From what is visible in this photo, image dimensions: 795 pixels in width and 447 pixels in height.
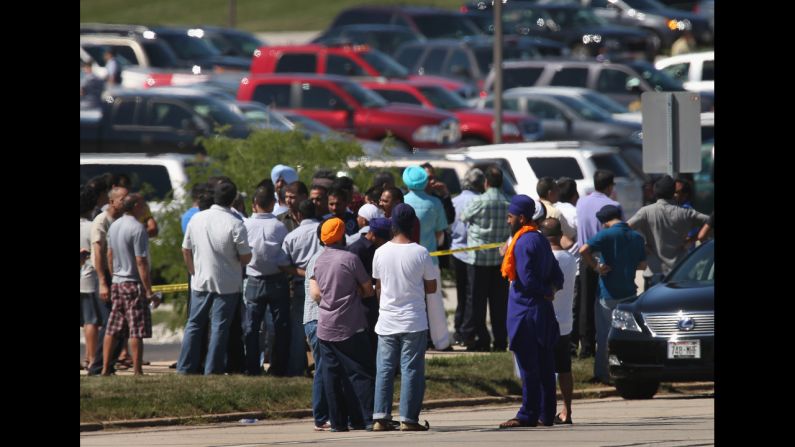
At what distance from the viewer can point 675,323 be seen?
47.2 feet

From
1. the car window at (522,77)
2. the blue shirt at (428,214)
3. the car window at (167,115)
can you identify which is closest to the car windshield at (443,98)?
the car window at (522,77)

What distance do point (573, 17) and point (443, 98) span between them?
16.8 metres

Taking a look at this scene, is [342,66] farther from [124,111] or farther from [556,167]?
[556,167]

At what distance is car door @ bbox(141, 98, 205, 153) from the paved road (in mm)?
13424

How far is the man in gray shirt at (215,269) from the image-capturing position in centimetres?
1469

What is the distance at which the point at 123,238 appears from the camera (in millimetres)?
14883

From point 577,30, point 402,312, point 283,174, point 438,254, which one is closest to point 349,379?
point 402,312

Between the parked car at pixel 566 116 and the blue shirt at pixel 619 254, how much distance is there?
1505 cm

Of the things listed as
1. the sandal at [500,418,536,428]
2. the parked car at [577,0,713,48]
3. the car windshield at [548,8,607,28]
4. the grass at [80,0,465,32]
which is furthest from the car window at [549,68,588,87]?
the grass at [80,0,465,32]

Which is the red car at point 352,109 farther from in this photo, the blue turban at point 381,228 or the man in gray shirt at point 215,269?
the blue turban at point 381,228
